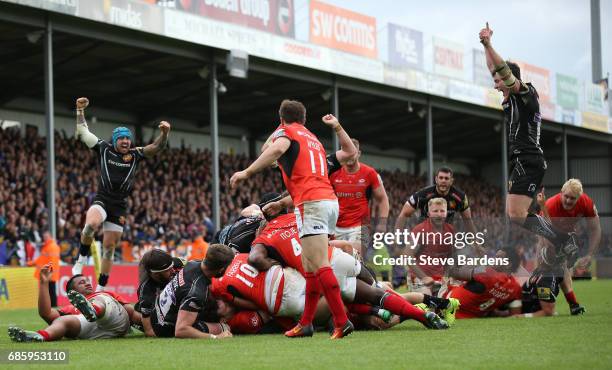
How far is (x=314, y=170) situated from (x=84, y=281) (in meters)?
2.73

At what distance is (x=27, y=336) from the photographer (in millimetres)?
8484

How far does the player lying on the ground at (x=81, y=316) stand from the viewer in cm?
845

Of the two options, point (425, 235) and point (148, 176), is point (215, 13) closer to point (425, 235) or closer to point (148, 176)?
point (148, 176)

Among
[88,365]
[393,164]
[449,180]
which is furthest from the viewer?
[393,164]

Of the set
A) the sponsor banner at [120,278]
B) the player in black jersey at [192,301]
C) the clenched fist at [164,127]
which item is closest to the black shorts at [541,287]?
the player in black jersey at [192,301]

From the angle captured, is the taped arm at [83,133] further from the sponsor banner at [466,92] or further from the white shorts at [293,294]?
the sponsor banner at [466,92]

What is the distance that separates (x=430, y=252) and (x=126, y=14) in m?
10.3

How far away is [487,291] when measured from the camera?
10680 millimetres

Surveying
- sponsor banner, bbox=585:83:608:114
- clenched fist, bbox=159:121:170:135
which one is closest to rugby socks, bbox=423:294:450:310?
clenched fist, bbox=159:121:170:135

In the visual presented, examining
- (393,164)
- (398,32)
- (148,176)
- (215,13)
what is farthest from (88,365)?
(393,164)

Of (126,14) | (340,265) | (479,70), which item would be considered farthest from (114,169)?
(479,70)

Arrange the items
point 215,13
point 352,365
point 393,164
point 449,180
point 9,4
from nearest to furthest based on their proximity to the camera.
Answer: point 352,365 → point 449,180 → point 9,4 → point 215,13 → point 393,164

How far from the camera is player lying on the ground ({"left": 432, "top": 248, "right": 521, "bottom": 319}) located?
35.0 ft

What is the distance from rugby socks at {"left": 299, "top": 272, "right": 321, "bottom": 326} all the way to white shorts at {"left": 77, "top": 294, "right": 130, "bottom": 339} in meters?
1.96
